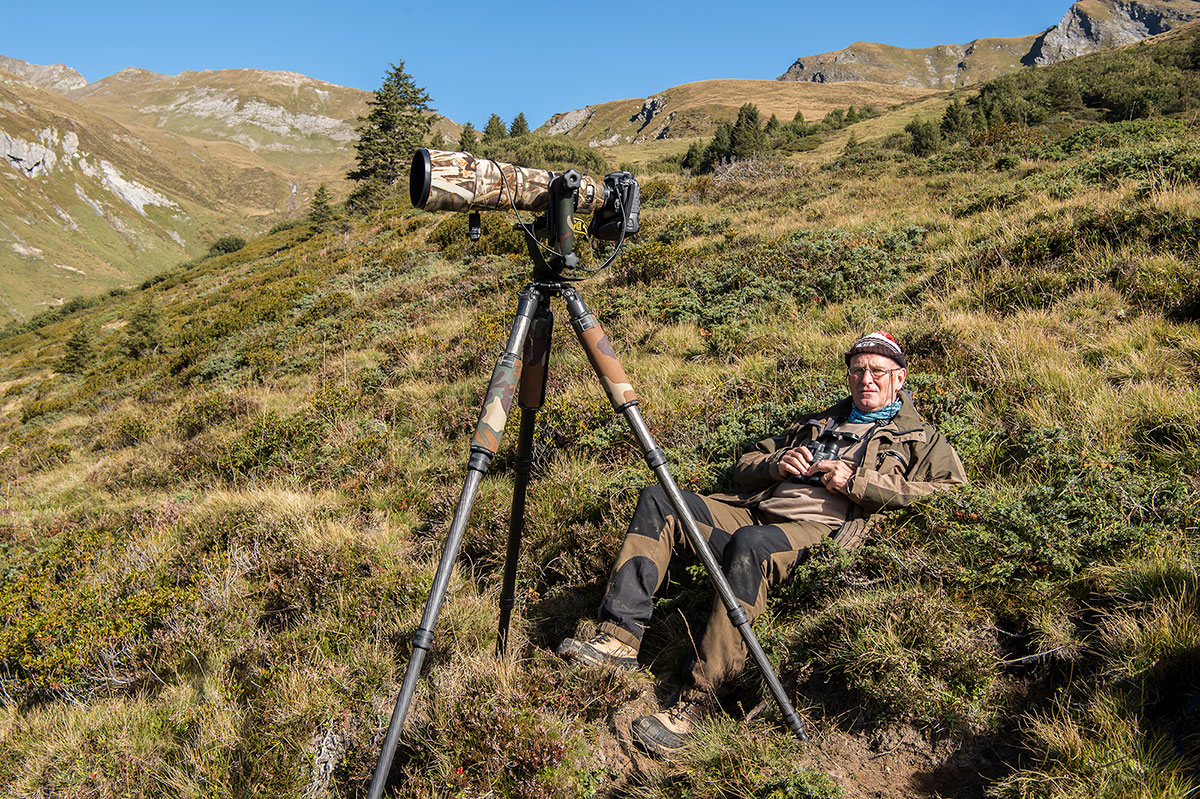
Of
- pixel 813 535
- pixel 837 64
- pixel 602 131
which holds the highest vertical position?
pixel 837 64

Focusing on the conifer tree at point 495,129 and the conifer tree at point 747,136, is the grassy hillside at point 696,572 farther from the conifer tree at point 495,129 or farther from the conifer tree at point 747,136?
the conifer tree at point 495,129

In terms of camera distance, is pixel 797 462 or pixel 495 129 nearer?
pixel 797 462

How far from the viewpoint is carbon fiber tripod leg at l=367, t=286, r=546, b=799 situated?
5.78ft

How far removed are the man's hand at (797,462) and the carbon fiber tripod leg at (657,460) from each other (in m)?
0.95

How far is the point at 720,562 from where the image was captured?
9.73 ft

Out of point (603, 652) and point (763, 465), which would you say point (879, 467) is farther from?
point (603, 652)

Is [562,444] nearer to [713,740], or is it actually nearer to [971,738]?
[713,740]

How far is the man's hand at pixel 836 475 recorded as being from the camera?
114 inches

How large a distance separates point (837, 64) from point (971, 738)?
740 ft

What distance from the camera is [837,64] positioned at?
617 feet

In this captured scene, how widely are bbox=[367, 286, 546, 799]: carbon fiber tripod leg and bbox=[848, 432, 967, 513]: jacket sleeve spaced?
177 centimetres


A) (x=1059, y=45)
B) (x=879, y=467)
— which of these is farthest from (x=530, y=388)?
(x=1059, y=45)

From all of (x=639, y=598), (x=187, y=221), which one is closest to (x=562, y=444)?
(x=639, y=598)

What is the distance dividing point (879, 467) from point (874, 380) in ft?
1.59
